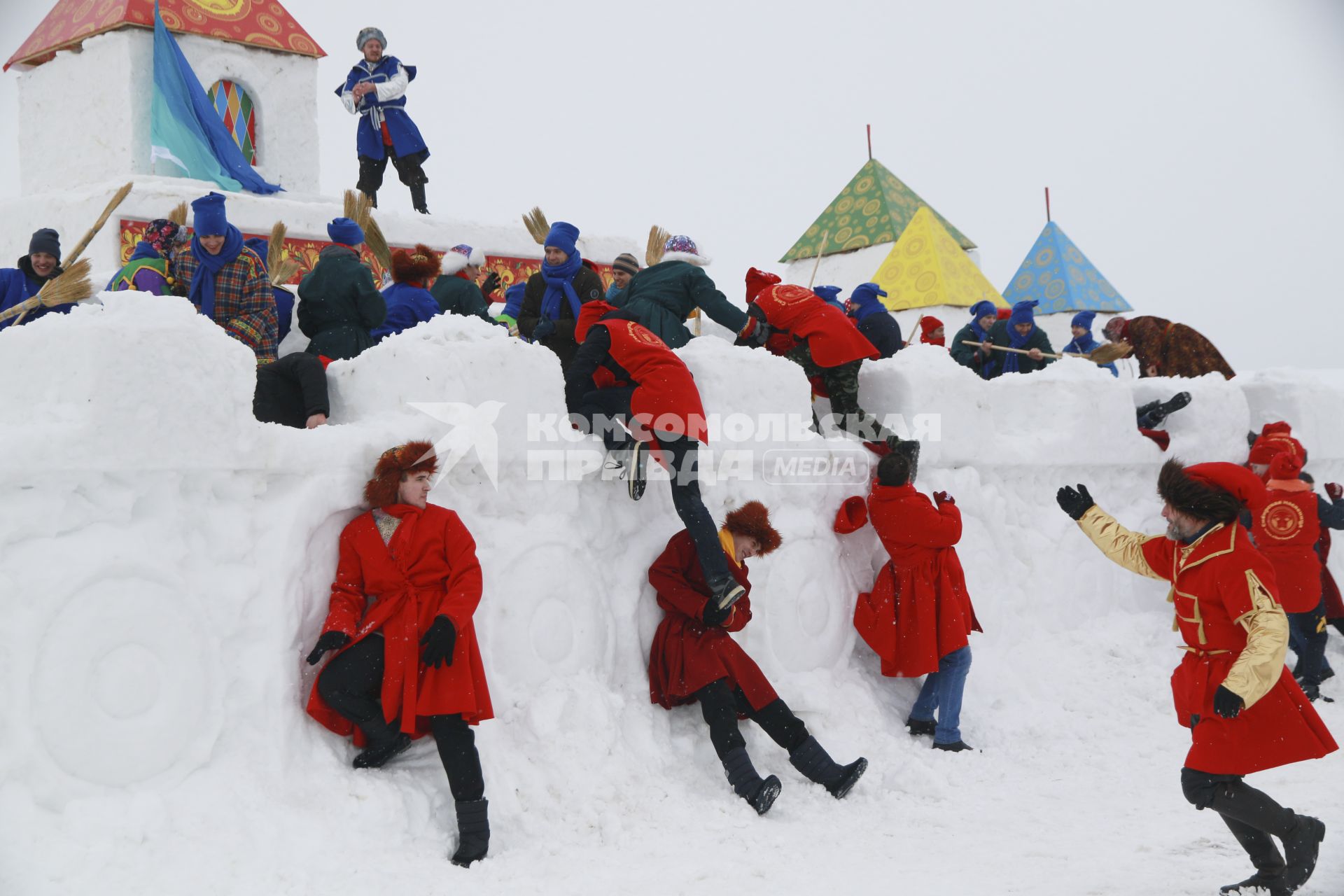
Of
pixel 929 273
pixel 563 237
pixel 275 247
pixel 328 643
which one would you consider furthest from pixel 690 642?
pixel 929 273

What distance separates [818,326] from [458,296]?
1.97m

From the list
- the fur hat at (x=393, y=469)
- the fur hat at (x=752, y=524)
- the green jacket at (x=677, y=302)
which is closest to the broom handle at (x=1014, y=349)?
the green jacket at (x=677, y=302)

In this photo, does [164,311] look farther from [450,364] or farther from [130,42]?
[130,42]

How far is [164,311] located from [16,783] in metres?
1.49

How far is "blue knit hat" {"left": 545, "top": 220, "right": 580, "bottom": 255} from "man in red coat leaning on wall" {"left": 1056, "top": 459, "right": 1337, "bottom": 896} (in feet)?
10.7

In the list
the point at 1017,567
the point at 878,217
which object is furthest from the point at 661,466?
the point at 878,217

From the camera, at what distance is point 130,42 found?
8.78 m

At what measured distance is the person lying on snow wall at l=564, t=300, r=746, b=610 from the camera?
15.3 ft

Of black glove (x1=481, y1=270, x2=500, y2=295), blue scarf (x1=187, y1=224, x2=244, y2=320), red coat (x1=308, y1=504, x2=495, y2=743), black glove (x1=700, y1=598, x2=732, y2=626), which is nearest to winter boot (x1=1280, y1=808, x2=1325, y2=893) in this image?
black glove (x1=700, y1=598, x2=732, y2=626)

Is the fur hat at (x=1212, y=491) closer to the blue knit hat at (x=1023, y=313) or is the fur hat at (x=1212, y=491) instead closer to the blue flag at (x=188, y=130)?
the blue knit hat at (x=1023, y=313)

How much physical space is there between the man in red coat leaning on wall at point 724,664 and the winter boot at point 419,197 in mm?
5216

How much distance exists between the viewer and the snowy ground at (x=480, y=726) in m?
3.49

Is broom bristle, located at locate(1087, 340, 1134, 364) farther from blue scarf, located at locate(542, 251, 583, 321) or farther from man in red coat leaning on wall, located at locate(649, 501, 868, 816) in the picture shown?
man in red coat leaning on wall, located at locate(649, 501, 868, 816)

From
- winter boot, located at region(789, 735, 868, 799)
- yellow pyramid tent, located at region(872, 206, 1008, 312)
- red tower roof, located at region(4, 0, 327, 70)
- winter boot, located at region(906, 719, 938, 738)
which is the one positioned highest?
red tower roof, located at region(4, 0, 327, 70)
